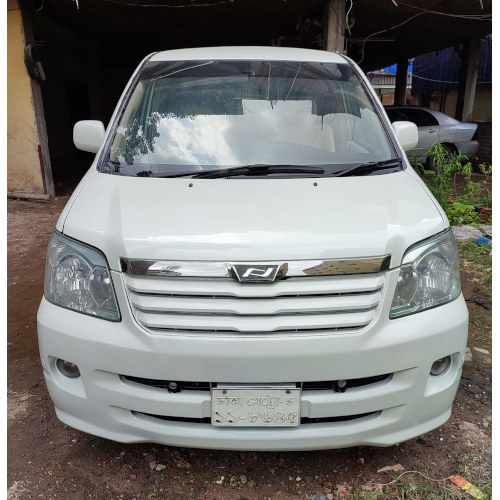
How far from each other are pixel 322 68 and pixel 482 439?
2.22 metres

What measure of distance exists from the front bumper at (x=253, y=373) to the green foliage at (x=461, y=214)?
4.32 m

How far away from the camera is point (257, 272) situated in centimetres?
153

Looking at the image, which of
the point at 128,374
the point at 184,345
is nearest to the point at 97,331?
the point at 128,374

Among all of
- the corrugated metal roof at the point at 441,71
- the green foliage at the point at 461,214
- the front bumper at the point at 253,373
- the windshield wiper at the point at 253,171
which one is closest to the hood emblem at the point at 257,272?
the front bumper at the point at 253,373

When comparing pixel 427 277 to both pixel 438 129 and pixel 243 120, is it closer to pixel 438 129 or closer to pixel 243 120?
pixel 243 120

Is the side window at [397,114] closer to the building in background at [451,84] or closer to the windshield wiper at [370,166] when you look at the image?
the building in background at [451,84]

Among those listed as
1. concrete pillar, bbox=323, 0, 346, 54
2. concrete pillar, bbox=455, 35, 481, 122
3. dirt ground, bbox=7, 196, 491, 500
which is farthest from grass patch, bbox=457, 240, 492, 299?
concrete pillar, bbox=455, 35, 481, 122

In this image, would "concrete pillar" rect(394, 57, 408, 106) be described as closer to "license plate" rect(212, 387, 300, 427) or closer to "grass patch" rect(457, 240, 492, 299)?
"grass patch" rect(457, 240, 492, 299)

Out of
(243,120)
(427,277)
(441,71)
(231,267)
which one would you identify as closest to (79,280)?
(231,267)

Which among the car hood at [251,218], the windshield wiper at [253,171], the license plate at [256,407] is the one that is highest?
the windshield wiper at [253,171]

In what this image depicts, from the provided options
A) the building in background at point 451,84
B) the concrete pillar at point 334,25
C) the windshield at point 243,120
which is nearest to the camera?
the windshield at point 243,120

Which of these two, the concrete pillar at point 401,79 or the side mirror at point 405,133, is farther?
the concrete pillar at point 401,79

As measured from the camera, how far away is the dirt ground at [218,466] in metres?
1.86

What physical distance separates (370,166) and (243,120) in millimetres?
735
